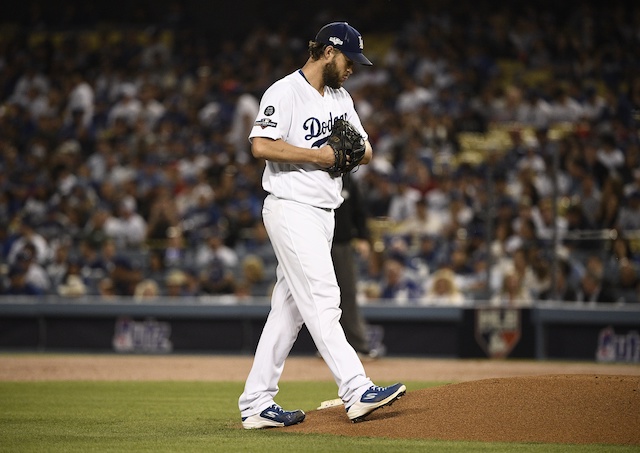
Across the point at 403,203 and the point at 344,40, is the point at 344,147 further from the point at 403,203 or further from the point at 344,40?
the point at 403,203

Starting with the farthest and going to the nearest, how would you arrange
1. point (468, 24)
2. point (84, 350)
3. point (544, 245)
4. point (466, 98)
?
point (468, 24), point (466, 98), point (84, 350), point (544, 245)

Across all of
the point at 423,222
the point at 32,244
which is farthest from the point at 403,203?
the point at 32,244

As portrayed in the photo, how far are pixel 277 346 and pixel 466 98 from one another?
40.5ft

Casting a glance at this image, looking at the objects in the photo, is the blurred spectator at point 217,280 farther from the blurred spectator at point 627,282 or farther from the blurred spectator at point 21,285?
the blurred spectator at point 627,282

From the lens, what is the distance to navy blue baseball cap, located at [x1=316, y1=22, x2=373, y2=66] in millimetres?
5707

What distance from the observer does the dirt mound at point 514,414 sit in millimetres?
5277

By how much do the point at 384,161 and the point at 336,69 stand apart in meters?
10.9

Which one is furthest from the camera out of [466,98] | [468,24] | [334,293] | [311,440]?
[468,24]

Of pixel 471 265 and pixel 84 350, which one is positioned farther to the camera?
pixel 84 350

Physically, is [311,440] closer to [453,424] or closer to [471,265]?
[453,424]

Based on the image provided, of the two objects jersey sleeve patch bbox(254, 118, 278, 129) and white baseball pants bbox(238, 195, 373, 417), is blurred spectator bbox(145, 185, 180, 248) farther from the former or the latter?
jersey sleeve patch bbox(254, 118, 278, 129)

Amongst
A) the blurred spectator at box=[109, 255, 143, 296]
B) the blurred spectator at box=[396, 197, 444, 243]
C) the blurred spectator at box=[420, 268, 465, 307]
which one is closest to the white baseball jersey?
the blurred spectator at box=[420, 268, 465, 307]

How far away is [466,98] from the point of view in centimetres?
1750

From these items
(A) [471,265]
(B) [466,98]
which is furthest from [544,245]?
(B) [466,98]
